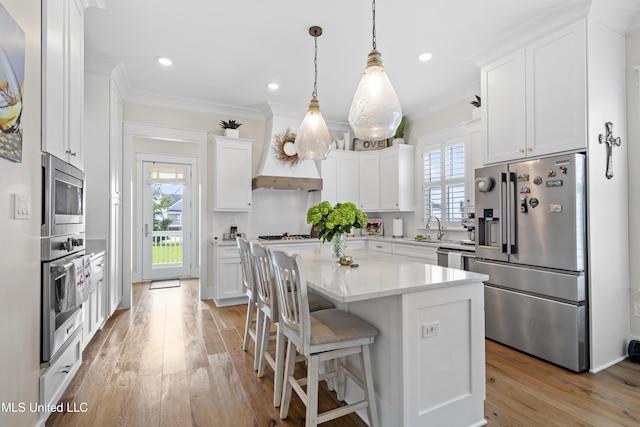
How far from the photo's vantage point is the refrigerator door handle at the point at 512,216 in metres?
2.80

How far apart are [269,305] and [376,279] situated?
766 millimetres

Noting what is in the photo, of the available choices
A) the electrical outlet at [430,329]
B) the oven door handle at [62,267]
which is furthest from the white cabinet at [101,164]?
the electrical outlet at [430,329]

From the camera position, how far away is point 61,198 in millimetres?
1959

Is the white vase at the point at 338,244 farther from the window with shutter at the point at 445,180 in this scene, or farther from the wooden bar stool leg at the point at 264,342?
the window with shutter at the point at 445,180

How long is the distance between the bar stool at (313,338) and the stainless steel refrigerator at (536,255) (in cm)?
169

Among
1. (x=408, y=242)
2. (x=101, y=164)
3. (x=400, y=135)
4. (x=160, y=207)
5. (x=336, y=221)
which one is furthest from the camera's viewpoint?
(x=160, y=207)

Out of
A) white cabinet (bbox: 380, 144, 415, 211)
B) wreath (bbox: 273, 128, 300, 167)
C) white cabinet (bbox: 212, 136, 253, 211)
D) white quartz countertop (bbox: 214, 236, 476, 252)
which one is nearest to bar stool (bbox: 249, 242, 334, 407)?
white quartz countertop (bbox: 214, 236, 476, 252)

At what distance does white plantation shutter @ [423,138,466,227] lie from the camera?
13.8 feet

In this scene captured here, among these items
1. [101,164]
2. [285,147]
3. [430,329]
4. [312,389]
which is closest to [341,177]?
[285,147]

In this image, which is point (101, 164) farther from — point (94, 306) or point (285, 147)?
point (285, 147)

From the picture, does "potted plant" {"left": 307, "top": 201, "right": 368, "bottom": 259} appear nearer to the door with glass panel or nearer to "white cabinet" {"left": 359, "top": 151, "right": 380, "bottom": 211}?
"white cabinet" {"left": 359, "top": 151, "right": 380, "bottom": 211}

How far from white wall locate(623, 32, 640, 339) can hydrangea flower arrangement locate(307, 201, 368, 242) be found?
224 cm

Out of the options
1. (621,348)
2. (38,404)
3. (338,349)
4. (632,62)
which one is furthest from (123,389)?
(632,62)

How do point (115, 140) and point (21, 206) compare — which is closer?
point (21, 206)
